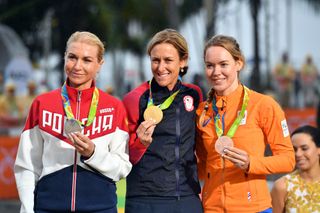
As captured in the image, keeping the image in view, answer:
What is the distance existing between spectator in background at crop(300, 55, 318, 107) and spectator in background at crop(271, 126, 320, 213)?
21630mm

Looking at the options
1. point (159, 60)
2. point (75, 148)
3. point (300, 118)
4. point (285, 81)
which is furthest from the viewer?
point (285, 81)

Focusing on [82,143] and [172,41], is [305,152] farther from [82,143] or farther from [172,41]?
[82,143]

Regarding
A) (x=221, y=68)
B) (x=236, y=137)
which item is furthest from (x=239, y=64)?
(x=236, y=137)

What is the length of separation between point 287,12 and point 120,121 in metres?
51.1

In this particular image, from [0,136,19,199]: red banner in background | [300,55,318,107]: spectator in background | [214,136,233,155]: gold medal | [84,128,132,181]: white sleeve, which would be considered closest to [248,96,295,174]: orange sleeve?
[214,136,233,155]: gold medal

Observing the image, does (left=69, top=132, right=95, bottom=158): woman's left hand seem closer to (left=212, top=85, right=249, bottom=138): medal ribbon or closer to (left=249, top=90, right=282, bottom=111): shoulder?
(left=212, top=85, right=249, bottom=138): medal ribbon

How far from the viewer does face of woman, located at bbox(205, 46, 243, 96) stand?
17.3 ft

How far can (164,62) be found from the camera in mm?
5348

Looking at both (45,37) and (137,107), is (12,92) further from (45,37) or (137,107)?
(45,37)

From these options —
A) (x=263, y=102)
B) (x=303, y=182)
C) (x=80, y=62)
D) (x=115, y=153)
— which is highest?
(x=80, y=62)

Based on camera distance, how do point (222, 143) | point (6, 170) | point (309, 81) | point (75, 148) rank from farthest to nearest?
point (309, 81), point (6, 170), point (222, 143), point (75, 148)

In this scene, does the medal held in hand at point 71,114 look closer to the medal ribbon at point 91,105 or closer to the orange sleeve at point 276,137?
the medal ribbon at point 91,105

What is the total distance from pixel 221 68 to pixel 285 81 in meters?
22.4

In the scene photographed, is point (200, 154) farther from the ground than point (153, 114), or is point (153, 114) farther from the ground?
point (153, 114)
